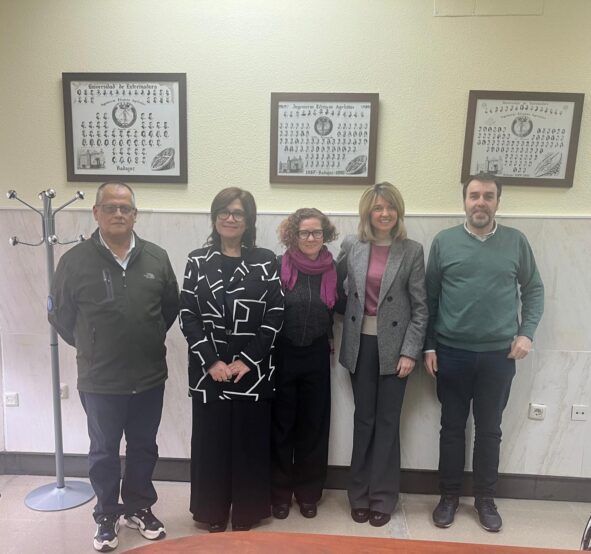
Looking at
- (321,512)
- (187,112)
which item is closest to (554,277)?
(321,512)

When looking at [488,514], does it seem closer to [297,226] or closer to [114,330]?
[297,226]

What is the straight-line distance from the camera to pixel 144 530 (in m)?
2.11

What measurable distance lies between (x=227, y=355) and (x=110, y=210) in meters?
0.74

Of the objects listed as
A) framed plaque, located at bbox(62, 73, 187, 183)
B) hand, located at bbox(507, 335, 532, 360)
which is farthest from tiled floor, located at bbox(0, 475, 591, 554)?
framed plaque, located at bbox(62, 73, 187, 183)

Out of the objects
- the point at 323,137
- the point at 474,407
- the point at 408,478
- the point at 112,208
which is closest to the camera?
the point at 112,208

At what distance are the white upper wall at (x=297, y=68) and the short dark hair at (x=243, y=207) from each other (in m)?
0.41

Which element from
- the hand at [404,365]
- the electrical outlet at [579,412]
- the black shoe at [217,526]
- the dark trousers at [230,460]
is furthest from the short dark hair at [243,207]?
the electrical outlet at [579,412]

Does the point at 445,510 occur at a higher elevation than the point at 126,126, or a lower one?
lower

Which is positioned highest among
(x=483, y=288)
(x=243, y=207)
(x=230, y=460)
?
(x=243, y=207)

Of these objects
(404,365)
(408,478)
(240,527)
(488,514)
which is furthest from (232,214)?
(488,514)

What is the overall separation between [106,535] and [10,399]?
38.8 inches

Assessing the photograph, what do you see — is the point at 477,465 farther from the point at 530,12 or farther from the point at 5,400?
the point at 5,400

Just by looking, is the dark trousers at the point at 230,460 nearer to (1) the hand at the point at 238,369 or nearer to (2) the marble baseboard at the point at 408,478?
(1) the hand at the point at 238,369

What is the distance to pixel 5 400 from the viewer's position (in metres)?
2.54
